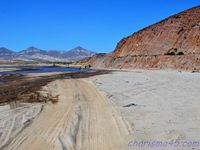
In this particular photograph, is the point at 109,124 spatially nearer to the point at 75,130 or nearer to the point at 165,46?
the point at 75,130

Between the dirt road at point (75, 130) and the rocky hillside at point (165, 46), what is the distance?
1785 inches

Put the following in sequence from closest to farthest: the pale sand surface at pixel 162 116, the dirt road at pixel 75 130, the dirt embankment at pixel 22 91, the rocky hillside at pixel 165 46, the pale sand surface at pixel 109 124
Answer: the dirt road at pixel 75 130 → the pale sand surface at pixel 109 124 → the pale sand surface at pixel 162 116 → the dirt embankment at pixel 22 91 → the rocky hillside at pixel 165 46

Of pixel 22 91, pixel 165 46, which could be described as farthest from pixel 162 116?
pixel 165 46

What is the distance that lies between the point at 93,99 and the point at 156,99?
354 centimetres

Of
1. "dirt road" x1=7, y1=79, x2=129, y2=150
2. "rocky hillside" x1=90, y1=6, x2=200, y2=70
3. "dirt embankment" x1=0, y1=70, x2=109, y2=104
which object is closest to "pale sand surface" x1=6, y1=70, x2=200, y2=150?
"dirt road" x1=7, y1=79, x2=129, y2=150

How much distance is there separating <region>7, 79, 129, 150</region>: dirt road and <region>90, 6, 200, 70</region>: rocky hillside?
45.3 m

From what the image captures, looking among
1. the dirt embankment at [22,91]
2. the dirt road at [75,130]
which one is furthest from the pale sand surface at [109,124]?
the dirt embankment at [22,91]

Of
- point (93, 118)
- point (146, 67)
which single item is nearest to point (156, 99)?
point (93, 118)

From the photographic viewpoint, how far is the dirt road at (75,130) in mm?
9633

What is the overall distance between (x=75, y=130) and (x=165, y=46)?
70.5 m

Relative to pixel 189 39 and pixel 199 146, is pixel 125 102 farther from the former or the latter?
pixel 189 39

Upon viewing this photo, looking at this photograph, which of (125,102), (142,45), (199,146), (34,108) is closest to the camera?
(199,146)

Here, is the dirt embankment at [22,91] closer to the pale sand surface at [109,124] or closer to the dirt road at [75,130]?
the pale sand surface at [109,124]

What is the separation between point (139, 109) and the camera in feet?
49.9
